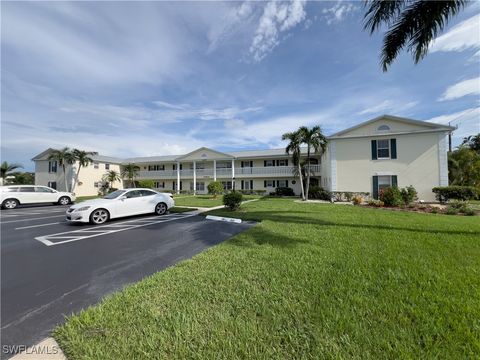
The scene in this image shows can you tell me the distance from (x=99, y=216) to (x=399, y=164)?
818 inches

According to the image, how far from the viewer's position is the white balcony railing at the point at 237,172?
2772cm

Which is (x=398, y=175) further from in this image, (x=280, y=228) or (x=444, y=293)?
(x=444, y=293)

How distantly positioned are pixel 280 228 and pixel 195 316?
518 centimetres

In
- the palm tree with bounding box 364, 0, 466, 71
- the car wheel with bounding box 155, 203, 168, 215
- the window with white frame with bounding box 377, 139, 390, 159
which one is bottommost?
the car wheel with bounding box 155, 203, 168, 215

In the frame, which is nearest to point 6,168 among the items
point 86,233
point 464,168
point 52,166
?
point 52,166

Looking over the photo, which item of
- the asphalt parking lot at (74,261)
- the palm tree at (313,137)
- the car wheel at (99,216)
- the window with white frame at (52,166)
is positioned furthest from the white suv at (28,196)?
the palm tree at (313,137)

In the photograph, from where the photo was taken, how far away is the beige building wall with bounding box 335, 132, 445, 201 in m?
17.0

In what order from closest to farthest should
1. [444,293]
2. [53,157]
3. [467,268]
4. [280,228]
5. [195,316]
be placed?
[195,316], [444,293], [467,268], [280,228], [53,157]

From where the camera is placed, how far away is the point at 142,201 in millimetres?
10578

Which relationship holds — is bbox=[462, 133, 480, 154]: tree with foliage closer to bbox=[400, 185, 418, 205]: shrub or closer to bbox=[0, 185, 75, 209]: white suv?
bbox=[400, 185, 418, 205]: shrub

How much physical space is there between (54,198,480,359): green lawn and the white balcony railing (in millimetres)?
22972

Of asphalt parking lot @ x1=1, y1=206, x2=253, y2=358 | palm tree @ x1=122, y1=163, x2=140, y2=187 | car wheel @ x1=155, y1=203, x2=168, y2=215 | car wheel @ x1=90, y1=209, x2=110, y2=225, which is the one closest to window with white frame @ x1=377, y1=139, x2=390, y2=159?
asphalt parking lot @ x1=1, y1=206, x2=253, y2=358

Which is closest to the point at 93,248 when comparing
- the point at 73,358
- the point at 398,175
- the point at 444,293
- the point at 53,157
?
the point at 73,358

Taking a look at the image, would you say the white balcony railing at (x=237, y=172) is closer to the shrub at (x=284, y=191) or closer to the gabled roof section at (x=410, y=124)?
the shrub at (x=284, y=191)
